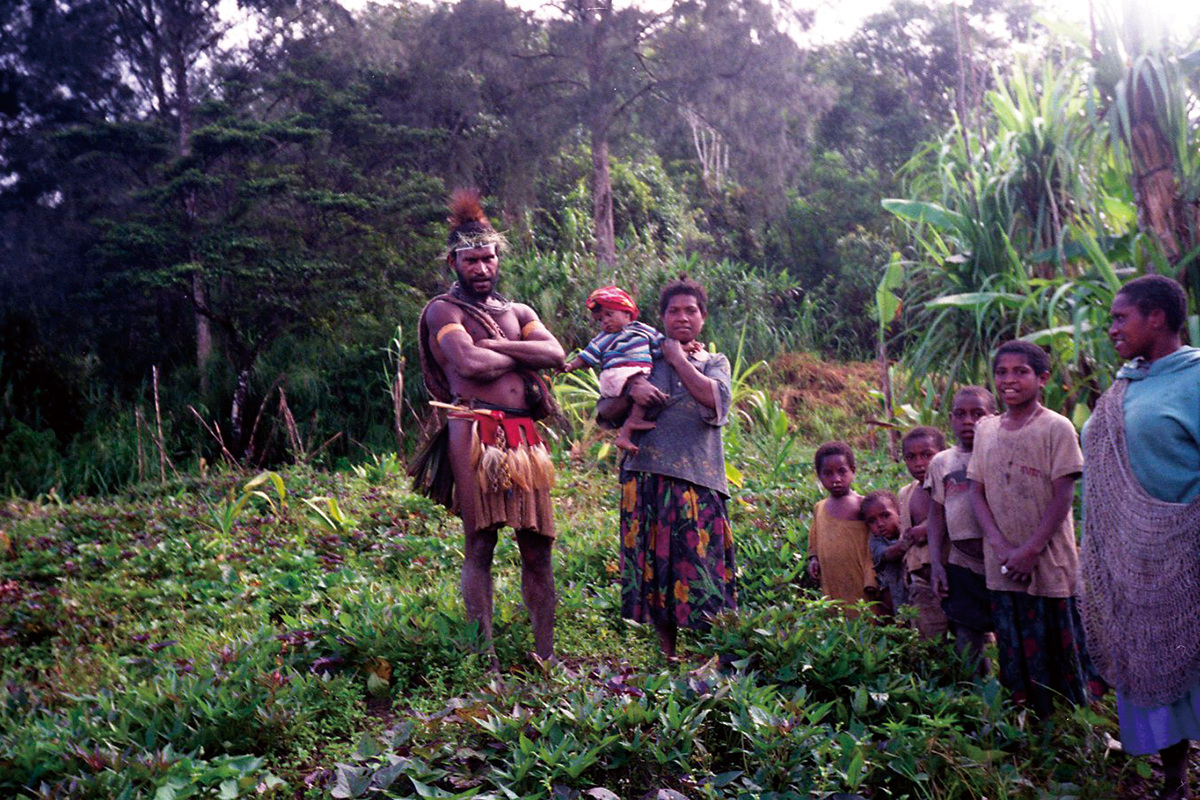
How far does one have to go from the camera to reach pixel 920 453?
4523 millimetres

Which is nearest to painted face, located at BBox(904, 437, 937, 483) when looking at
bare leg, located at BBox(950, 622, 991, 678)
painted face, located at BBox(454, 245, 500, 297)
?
bare leg, located at BBox(950, 622, 991, 678)

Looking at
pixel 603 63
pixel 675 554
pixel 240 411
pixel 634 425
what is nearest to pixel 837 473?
pixel 675 554

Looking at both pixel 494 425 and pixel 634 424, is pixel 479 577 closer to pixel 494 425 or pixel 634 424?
pixel 494 425

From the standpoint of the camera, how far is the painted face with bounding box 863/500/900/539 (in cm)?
455

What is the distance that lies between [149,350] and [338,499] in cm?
831

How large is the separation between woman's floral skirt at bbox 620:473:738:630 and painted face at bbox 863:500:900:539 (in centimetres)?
67

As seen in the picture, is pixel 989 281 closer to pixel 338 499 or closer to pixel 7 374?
pixel 338 499

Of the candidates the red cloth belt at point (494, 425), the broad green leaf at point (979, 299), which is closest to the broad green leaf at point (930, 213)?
the broad green leaf at point (979, 299)

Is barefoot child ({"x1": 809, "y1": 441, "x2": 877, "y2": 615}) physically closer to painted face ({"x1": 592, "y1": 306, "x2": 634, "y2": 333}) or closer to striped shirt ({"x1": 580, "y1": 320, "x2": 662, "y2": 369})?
striped shirt ({"x1": 580, "y1": 320, "x2": 662, "y2": 369})

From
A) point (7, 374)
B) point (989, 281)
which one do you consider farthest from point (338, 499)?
point (7, 374)

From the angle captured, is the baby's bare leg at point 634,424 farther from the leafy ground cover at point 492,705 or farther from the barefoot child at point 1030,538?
the barefoot child at point 1030,538

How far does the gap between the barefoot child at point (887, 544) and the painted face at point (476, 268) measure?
1.93 meters

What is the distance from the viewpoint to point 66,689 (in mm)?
4367

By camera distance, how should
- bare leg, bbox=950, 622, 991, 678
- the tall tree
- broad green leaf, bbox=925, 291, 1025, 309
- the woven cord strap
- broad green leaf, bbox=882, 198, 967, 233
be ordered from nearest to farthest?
1. the woven cord strap
2. bare leg, bbox=950, 622, 991, 678
3. broad green leaf, bbox=925, 291, 1025, 309
4. broad green leaf, bbox=882, 198, 967, 233
5. the tall tree
